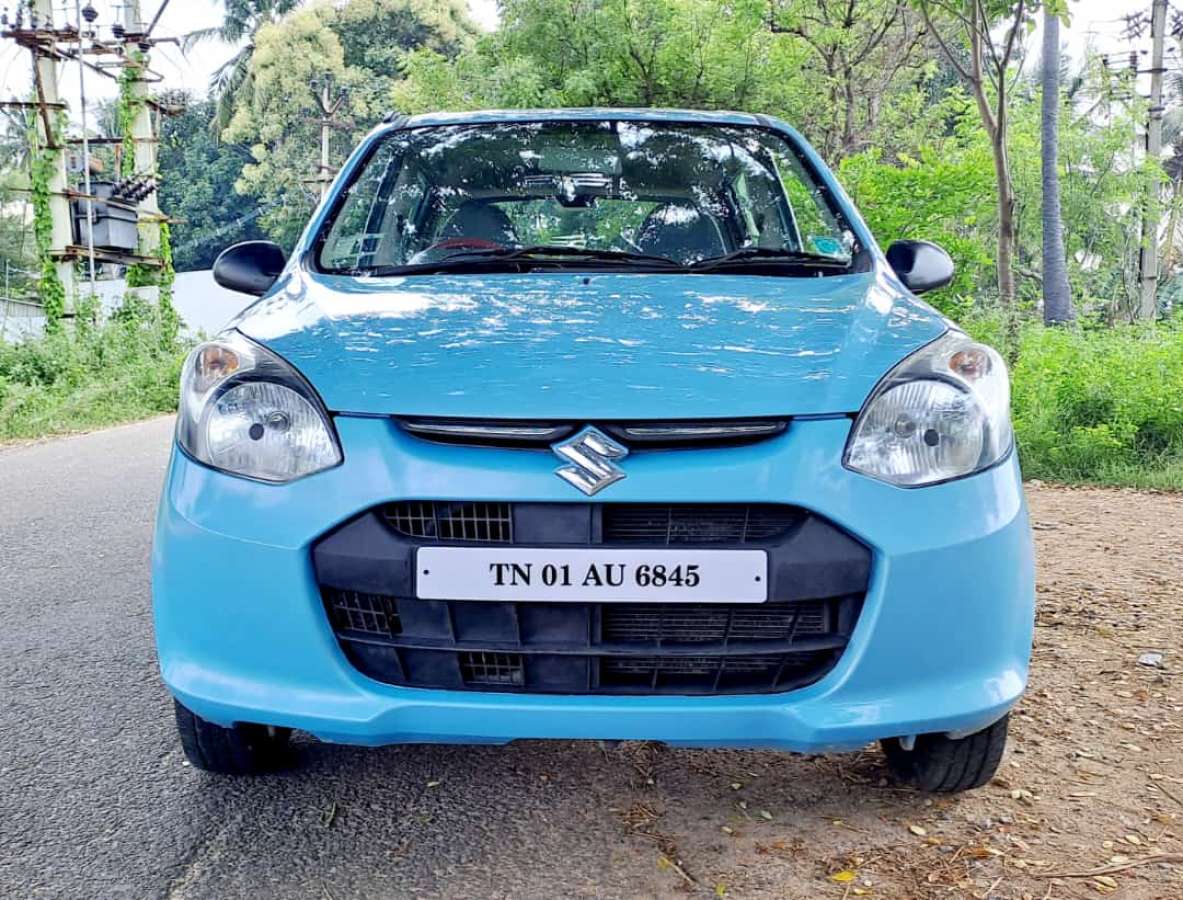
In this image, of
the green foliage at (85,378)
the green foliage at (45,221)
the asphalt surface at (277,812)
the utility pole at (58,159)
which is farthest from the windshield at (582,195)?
the green foliage at (45,221)

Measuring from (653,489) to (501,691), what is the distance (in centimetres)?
45

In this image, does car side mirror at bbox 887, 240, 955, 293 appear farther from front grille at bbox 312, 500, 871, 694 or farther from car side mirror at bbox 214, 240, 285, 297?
car side mirror at bbox 214, 240, 285, 297

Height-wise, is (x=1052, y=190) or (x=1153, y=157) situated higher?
(x=1153, y=157)

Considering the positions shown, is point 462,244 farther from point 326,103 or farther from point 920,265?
point 326,103

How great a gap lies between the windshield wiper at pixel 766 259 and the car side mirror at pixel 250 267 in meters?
1.17

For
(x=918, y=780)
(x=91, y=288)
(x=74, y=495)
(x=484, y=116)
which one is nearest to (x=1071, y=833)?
(x=918, y=780)

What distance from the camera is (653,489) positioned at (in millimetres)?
1740

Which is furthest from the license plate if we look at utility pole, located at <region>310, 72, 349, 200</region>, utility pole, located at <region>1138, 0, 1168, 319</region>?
utility pole, located at <region>310, 72, 349, 200</region>

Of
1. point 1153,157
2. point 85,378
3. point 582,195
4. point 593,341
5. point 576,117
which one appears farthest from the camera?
point 1153,157

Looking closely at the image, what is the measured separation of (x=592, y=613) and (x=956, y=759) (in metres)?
0.91

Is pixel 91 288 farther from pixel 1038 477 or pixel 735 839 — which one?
pixel 735 839

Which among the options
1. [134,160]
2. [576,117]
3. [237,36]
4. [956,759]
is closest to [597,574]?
[956,759]

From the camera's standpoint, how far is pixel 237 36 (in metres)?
35.0

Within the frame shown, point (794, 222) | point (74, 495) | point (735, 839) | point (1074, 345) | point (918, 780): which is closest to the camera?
point (735, 839)
